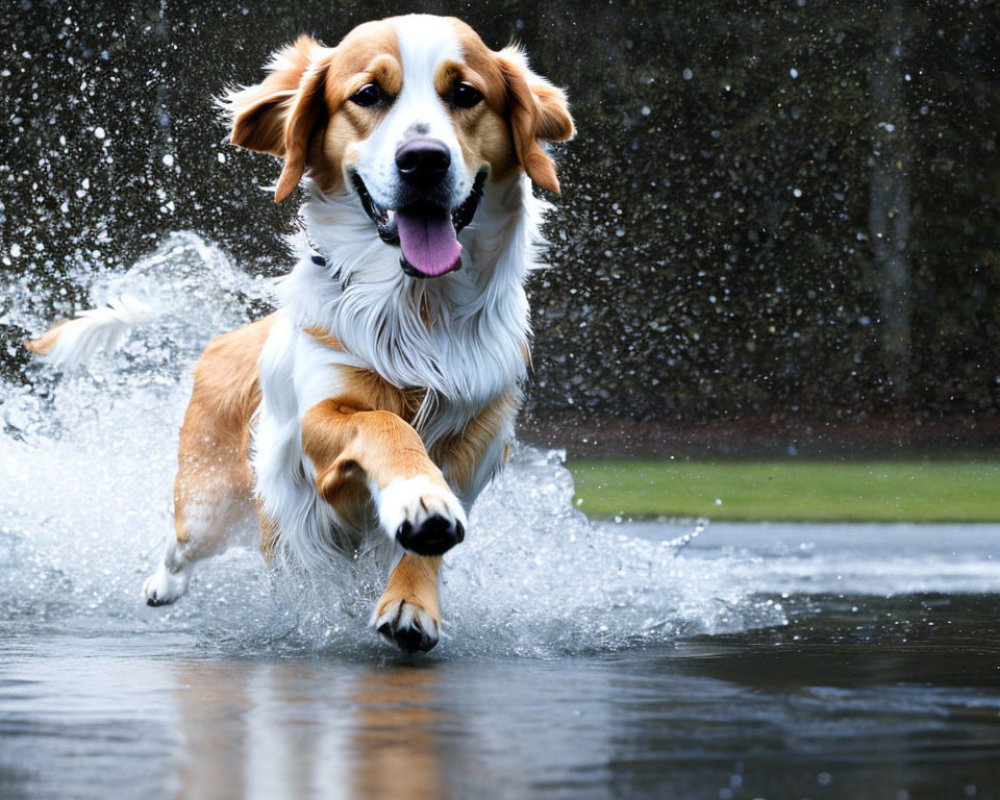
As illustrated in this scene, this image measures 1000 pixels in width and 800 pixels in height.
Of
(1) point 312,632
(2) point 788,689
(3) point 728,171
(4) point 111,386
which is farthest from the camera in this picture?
(3) point 728,171

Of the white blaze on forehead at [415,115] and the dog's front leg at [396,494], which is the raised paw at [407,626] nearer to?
the dog's front leg at [396,494]

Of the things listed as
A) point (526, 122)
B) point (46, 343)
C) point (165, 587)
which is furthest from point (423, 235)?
point (46, 343)

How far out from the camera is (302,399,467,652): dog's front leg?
2.96 metres

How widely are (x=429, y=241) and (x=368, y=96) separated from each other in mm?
338

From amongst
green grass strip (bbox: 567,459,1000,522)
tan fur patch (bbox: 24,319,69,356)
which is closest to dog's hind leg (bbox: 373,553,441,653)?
tan fur patch (bbox: 24,319,69,356)

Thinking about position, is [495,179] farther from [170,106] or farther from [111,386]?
[170,106]

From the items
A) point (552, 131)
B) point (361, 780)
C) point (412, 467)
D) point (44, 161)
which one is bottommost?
point (361, 780)

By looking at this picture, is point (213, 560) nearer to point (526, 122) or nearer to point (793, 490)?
point (526, 122)

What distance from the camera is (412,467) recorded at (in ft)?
10.2

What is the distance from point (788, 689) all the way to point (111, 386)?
346 cm

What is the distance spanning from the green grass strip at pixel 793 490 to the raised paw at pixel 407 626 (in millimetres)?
4035

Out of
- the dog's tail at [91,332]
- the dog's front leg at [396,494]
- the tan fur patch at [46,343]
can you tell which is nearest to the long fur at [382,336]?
the dog's front leg at [396,494]

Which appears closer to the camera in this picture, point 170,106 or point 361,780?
point 361,780

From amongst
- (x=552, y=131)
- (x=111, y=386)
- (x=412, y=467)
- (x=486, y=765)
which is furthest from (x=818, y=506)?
(x=486, y=765)
